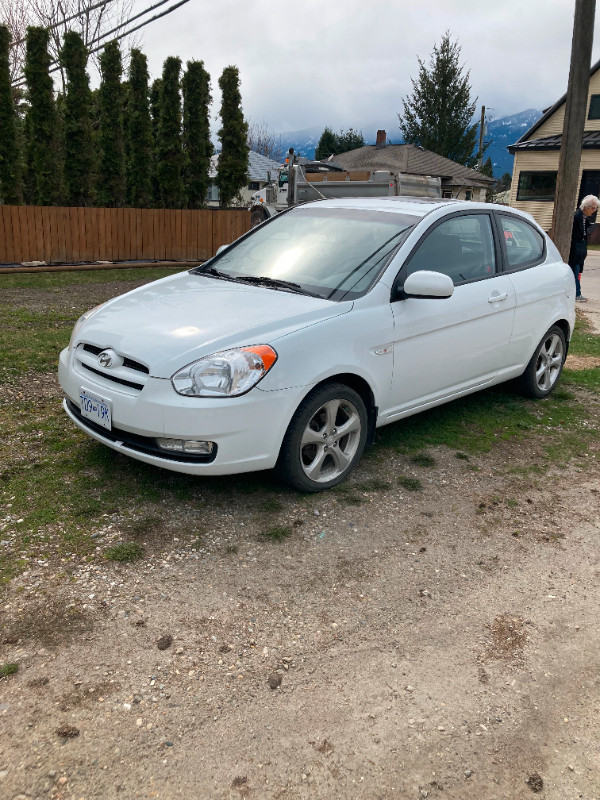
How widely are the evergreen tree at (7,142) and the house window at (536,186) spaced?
91.6 ft

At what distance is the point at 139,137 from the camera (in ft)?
53.5

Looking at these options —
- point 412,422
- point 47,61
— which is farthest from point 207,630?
point 47,61

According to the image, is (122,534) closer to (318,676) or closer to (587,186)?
(318,676)

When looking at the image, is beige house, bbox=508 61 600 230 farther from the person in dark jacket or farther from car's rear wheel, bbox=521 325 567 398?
car's rear wheel, bbox=521 325 567 398

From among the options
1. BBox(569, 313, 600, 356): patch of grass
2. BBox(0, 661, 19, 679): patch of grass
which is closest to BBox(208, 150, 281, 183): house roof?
BBox(569, 313, 600, 356): patch of grass

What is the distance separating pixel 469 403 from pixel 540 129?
1334 inches

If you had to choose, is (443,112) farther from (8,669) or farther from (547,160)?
(8,669)

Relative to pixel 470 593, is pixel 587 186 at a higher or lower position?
higher

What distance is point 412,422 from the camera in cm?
540

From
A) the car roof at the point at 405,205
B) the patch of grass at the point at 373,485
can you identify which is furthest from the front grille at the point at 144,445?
the car roof at the point at 405,205

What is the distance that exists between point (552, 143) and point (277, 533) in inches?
1364

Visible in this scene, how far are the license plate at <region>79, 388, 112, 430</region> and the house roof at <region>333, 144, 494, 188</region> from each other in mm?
39879

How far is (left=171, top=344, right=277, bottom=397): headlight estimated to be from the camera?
3.50m

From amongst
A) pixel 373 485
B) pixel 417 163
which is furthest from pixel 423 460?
pixel 417 163
